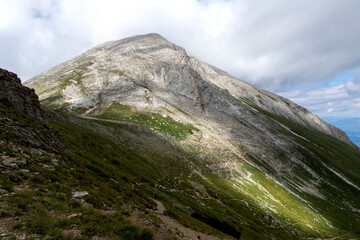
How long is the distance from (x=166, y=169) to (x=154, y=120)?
44373 millimetres

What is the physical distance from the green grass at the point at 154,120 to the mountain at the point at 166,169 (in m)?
0.58

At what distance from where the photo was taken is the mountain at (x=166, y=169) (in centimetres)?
1641

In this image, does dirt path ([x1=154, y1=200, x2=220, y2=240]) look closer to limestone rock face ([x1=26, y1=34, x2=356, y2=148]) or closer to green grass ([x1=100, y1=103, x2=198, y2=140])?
green grass ([x1=100, y1=103, x2=198, y2=140])

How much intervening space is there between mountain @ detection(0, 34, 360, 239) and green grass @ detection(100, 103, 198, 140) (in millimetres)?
579

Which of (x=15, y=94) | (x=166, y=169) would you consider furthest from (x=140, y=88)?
(x=15, y=94)

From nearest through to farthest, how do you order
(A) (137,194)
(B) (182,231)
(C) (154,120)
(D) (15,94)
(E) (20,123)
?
(B) (182,231) < (E) (20,123) < (A) (137,194) < (D) (15,94) < (C) (154,120)

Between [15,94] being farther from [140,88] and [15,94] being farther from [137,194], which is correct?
[140,88]

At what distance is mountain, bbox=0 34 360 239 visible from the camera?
53.8 ft

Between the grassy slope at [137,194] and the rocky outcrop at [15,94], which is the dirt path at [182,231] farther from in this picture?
the rocky outcrop at [15,94]

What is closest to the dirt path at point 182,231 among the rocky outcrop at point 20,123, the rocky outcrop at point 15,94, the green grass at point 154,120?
the rocky outcrop at point 20,123

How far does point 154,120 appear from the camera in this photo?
3750 inches

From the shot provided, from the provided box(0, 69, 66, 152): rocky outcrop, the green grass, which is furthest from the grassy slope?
the green grass

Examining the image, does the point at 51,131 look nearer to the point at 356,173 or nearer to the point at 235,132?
the point at 235,132

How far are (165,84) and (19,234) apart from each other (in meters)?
140
